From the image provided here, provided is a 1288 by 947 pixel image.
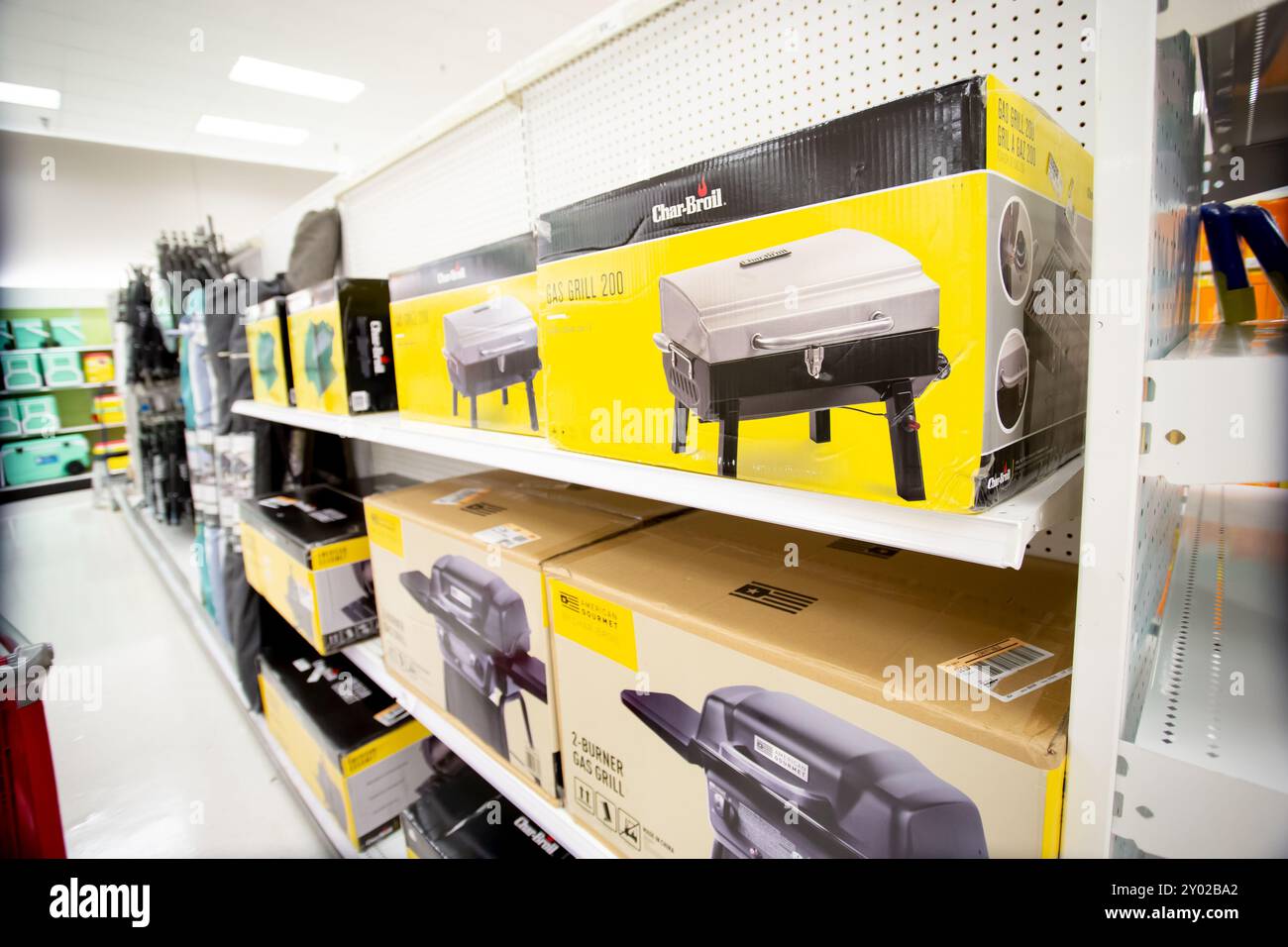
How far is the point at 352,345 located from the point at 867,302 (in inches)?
51.0

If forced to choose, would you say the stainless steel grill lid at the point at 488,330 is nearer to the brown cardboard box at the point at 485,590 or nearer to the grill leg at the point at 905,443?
the brown cardboard box at the point at 485,590

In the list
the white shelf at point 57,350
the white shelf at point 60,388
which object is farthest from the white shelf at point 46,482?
the white shelf at point 57,350

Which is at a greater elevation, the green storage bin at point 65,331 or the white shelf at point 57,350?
the green storage bin at point 65,331

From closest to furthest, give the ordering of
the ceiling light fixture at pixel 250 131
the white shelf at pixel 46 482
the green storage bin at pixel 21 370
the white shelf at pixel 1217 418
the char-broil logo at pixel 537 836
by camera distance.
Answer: the white shelf at pixel 1217 418, the char-broil logo at pixel 537 836, the ceiling light fixture at pixel 250 131, the green storage bin at pixel 21 370, the white shelf at pixel 46 482

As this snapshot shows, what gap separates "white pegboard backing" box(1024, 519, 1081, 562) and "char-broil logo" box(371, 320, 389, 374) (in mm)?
1383

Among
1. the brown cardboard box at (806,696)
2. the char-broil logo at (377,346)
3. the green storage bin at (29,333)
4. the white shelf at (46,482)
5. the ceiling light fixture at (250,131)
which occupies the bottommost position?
the white shelf at (46,482)

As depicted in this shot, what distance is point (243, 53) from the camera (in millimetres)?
4406

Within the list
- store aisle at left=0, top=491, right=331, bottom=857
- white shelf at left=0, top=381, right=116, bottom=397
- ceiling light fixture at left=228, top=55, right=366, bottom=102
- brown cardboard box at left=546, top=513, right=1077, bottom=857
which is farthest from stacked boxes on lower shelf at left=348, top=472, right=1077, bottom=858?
white shelf at left=0, top=381, right=116, bottom=397

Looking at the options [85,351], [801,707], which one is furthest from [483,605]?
[85,351]

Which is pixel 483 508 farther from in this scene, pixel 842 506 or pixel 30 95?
pixel 30 95

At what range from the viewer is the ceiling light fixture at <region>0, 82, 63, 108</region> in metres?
4.83

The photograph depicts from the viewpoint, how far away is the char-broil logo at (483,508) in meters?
Answer: 1.17
